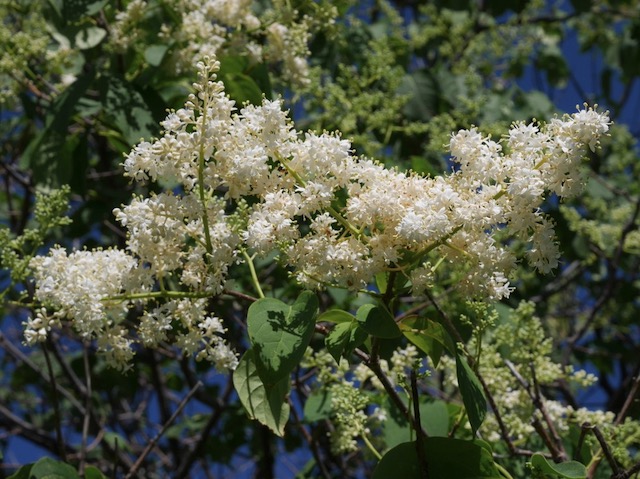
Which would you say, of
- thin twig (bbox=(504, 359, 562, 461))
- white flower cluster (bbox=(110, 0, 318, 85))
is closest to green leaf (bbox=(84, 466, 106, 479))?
thin twig (bbox=(504, 359, 562, 461))

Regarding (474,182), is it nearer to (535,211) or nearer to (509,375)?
(535,211)

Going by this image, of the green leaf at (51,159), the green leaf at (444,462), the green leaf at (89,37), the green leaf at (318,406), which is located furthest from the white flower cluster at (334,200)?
the green leaf at (89,37)

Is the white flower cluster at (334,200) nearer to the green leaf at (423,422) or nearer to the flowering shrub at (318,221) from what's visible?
the flowering shrub at (318,221)

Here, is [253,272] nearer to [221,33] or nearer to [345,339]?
[345,339]

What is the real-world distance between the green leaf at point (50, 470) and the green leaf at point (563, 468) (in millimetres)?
1102

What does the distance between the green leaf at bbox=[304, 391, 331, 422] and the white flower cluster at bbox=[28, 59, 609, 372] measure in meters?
0.78

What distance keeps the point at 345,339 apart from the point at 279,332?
0.13 m

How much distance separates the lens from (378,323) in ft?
4.86

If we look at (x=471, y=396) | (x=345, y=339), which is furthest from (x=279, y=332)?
(x=471, y=396)

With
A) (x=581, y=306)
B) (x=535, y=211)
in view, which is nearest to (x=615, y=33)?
(x=581, y=306)

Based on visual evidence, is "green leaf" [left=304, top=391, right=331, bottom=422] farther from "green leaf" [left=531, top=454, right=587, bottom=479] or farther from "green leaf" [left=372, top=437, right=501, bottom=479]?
"green leaf" [left=531, top=454, right=587, bottom=479]

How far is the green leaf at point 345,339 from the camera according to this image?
1507mm

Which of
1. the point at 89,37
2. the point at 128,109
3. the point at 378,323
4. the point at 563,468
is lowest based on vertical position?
the point at 563,468

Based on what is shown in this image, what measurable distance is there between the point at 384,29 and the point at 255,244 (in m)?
2.67
